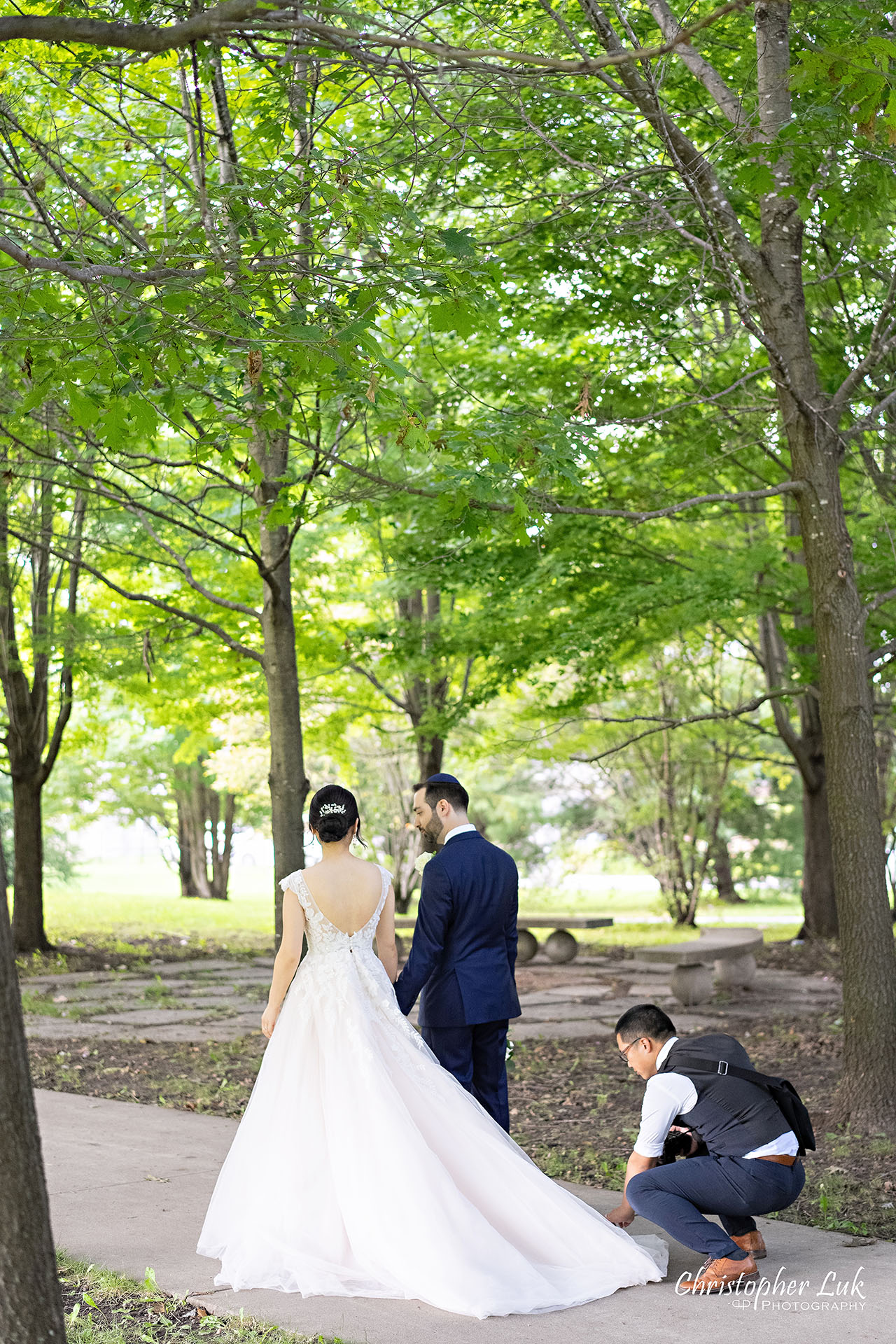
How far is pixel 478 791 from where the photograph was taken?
29.9 m

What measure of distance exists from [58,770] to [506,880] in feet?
89.3

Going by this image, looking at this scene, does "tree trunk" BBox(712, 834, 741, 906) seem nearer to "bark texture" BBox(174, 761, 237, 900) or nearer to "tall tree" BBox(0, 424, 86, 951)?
"bark texture" BBox(174, 761, 237, 900)

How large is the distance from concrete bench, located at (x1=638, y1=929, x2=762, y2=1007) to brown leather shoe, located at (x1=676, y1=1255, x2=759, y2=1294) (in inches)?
277

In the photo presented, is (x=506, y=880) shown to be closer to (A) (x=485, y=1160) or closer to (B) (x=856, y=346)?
(A) (x=485, y=1160)

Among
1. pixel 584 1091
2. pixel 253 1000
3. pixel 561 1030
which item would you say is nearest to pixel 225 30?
pixel 584 1091

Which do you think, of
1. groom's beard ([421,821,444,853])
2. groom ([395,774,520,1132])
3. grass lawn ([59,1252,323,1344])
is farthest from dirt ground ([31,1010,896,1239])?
grass lawn ([59,1252,323,1344])

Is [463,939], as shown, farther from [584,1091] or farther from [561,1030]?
[561,1030]

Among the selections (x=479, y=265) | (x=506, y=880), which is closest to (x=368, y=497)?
(x=479, y=265)

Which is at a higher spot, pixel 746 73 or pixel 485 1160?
pixel 746 73

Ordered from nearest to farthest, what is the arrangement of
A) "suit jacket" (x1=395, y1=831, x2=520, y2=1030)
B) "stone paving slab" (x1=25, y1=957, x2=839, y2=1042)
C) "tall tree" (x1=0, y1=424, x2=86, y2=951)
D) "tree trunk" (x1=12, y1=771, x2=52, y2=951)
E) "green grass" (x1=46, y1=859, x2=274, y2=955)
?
1. "suit jacket" (x1=395, y1=831, x2=520, y2=1030)
2. "stone paving slab" (x1=25, y1=957, x2=839, y2=1042)
3. "tall tree" (x1=0, y1=424, x2=86, y2=951)
4. "tree trunk" (x1=12, y1=771, x2=52, y2=951)
5. "green grass" (x1=46, y1=859, x2=274, y2=955)

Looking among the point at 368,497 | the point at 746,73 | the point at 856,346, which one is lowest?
the point at 368,497

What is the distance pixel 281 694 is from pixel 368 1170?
14.3 feet

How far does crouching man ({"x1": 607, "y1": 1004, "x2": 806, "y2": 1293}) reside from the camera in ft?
13.8

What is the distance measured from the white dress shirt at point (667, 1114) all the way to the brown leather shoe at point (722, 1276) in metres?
0.36
